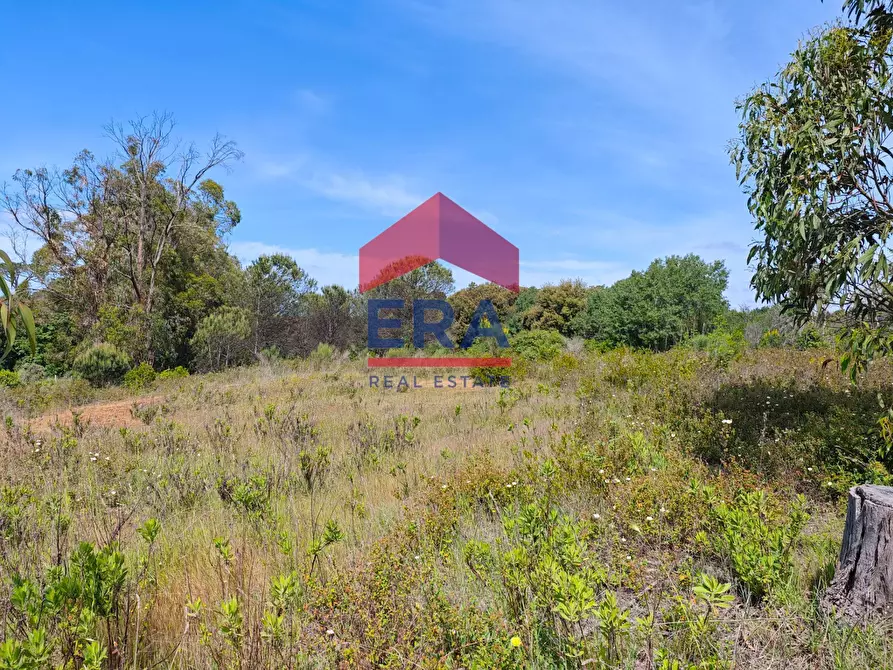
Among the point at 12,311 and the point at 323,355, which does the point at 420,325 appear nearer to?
the point at 323,355

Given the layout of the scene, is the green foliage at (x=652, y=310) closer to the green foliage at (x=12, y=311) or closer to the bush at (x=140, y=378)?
the bush at (x=140, y=378)

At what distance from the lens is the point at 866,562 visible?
201cm

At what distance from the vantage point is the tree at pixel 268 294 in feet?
67.2

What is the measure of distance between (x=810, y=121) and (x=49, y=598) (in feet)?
16.2

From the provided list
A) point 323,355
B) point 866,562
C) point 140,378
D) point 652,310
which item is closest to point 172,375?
point 140,378

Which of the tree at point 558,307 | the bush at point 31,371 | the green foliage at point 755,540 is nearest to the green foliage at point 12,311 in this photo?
the green foliage at point 755,540

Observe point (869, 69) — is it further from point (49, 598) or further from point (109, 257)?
point (109, 257)

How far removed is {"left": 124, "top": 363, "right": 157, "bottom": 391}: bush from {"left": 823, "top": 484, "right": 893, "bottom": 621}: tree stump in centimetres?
1437

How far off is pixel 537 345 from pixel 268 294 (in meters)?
12.4

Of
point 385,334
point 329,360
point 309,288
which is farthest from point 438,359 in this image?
point 309,288

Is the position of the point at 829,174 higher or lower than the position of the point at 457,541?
higher

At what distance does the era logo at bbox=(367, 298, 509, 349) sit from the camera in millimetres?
21703

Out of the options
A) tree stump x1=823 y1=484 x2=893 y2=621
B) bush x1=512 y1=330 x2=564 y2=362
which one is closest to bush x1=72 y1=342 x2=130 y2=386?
bush x1=512 y1=330 x2=564 y2=362

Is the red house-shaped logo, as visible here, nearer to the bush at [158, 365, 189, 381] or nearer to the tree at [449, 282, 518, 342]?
the tree at [449, 282, 518, 342]
